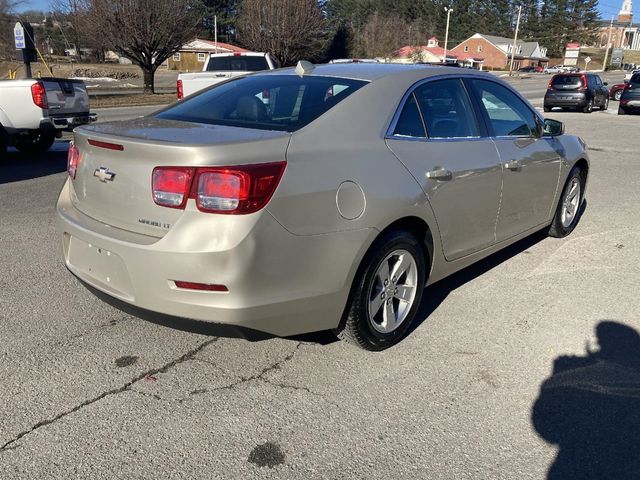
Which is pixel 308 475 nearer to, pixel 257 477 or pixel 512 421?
pixel 257 477

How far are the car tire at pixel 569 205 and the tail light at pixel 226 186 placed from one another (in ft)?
12.2

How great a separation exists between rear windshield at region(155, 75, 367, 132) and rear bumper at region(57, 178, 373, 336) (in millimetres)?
666

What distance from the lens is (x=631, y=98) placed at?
73.8 ft

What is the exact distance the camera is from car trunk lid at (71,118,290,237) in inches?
107

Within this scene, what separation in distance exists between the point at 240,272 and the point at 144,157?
0.77m

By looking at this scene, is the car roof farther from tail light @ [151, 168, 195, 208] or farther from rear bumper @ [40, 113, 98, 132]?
rear bumper @ [40, 113, 98, 132]

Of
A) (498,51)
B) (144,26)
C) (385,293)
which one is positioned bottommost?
(385,293)

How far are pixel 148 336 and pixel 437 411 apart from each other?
182cm

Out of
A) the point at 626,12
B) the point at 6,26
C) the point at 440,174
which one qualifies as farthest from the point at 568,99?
the point at 626,12

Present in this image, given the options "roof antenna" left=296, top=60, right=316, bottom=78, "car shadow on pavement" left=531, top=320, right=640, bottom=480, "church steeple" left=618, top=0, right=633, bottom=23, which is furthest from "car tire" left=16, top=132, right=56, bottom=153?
"church steeple" left=618, top=0, right=633, bottom=23

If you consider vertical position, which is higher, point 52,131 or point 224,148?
point 224,148

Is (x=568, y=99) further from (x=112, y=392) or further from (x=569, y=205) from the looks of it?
(x=112, y=392)

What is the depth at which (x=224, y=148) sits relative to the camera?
8.89 ft

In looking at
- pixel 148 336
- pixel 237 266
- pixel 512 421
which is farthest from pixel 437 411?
pixel 148 336
